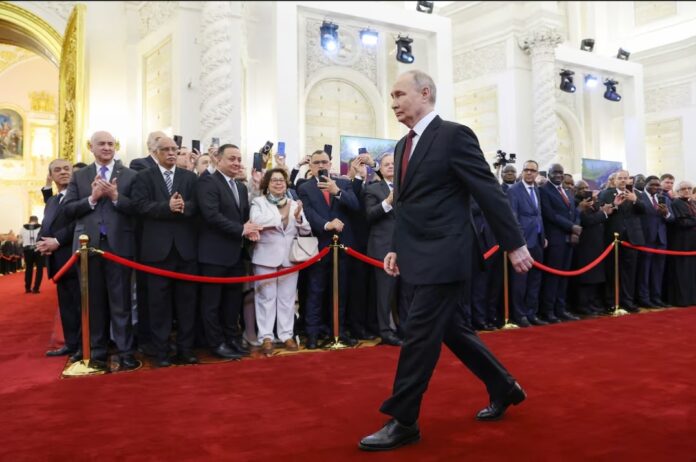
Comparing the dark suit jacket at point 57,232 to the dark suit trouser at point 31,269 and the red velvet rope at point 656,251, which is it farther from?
the red velvet rope at point 656,251

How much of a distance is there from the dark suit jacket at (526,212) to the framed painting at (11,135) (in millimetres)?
20717

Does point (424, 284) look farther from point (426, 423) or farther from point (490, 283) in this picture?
point (490, 283)

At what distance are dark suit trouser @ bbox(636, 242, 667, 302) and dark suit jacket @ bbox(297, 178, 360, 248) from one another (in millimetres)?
4807

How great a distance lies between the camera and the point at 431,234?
2.64 metres

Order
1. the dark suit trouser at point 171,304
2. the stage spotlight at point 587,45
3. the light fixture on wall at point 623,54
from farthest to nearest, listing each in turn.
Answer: the stage spotlight at point 587,45, the light fixture on wall at point 623,54, the dark suit trouser at point 171,304

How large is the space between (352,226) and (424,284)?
10.4 ft

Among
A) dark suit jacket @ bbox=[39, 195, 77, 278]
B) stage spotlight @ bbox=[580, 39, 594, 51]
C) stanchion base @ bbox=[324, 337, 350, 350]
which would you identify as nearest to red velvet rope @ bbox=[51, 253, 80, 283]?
dark suit jacket @ bbox=[39, 195, 77, 278]

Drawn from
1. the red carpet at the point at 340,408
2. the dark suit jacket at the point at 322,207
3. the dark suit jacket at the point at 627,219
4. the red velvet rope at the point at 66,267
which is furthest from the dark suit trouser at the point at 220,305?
the dark suit jacket at the point at 627,219

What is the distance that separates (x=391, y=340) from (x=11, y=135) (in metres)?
21.0

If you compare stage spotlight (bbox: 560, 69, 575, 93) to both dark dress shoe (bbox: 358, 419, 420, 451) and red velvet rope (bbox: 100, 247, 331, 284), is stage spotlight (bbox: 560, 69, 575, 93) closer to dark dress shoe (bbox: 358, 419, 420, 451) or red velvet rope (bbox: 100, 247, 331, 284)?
red velvet rope (bbox: 100, 247, 331, 284)

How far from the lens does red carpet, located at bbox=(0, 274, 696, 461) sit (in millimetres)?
2551

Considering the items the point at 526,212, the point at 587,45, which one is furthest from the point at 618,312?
the point at 587,45

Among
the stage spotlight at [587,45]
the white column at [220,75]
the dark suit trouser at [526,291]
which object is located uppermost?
the stage spotlight at [587,45]

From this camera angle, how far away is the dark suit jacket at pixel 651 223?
7707 mm
